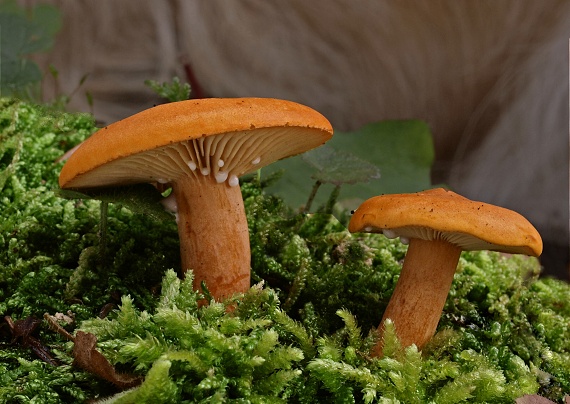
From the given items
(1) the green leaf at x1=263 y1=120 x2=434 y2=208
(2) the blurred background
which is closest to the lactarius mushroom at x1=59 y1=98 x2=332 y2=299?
(1) the green leaf at x1=263 y1=120 x2=434 y2=208

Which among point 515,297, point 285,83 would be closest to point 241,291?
point 515,297

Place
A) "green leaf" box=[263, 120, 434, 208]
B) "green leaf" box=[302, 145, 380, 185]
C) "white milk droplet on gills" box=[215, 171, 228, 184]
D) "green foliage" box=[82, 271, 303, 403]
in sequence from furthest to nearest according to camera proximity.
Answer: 1. "green leaf" box=[263, 120, 434, 208]
2. "green leaf" box=[302, 145, 380, 185]
3. "white milk droplet on gills" box=[215, 171, 228, 184]
4. "green foliage" box=[82, 271, 303, 403]

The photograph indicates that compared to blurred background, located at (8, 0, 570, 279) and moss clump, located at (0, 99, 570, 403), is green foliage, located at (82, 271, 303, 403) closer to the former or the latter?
moss clump, located at (0, 99, 570, 403)

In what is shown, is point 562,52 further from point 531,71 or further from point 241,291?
point 241,291

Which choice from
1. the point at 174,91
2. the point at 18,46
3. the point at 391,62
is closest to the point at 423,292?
the point at 174,91

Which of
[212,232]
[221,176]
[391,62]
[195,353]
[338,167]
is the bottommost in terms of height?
[195,353]

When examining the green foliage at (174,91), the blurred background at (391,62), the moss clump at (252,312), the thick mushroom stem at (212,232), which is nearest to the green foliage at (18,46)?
the moss clump at (252,312)

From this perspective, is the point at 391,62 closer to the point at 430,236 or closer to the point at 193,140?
the point at 430,236
